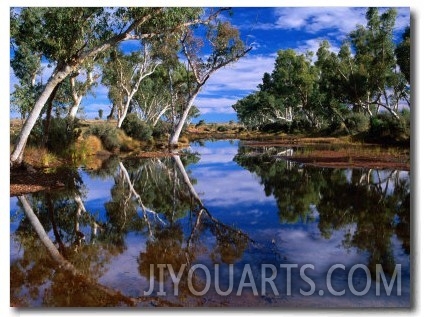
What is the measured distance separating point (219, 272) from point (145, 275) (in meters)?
0.96

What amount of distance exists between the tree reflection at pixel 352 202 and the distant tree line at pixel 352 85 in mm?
4289

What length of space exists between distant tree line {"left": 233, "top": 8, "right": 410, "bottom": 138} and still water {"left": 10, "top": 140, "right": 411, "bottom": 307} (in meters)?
7.12

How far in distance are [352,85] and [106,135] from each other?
58.4 ft

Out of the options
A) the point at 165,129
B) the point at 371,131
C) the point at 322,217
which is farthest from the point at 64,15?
the point at 165,129

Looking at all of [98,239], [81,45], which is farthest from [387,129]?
[98,239]

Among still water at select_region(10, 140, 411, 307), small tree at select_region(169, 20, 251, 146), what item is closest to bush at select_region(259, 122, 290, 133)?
small tree at select_region(169, 20, 251, 146)

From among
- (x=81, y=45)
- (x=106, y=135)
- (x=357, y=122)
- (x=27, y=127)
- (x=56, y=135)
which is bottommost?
(x=27, y=127)

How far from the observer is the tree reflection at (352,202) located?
6.68 metres

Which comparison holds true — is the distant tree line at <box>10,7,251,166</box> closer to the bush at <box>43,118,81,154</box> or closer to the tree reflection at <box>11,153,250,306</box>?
the bush at <box>43,118,81,154</box>

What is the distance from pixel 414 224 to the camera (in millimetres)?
6637

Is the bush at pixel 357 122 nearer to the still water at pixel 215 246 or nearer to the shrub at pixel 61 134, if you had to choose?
the shrub at pixel 61 134

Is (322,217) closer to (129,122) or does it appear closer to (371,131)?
(371,131)

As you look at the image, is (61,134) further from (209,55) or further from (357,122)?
(357,122)

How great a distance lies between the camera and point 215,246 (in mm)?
6527
